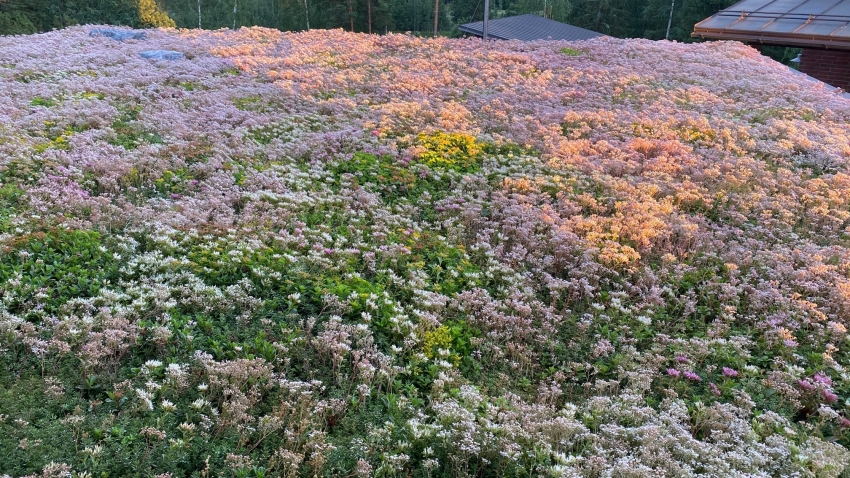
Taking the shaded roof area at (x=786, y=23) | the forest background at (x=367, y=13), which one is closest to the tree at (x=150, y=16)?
the forest background at (x=367, y=13)

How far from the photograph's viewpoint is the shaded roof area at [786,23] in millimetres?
17656

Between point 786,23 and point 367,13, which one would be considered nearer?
point 786,23

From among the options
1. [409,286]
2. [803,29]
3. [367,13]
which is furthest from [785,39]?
[367,13]

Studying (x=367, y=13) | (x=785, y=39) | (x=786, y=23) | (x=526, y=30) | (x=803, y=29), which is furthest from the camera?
(x=367, y=13)

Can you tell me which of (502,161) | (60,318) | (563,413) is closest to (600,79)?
(502,161)

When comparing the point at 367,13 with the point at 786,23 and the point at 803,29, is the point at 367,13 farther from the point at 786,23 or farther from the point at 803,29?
the point at 803,29

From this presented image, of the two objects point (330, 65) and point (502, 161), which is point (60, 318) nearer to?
point (502, 161)

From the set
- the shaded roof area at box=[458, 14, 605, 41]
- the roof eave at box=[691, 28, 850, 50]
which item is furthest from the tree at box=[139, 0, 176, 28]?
the roof eave at box=[691, 28, 850, 50]

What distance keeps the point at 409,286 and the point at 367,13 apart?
199 feet

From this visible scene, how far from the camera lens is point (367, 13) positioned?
2461 inches

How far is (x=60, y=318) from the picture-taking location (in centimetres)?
611

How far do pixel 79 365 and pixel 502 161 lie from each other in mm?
8753

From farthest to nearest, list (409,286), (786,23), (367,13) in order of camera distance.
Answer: (367,13)
(786,23)
(409,286)

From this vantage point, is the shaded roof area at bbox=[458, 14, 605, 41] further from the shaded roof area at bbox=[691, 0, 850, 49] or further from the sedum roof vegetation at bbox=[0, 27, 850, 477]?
the sedum roof vegetation at bbox=[0, 27, 850, 477]
